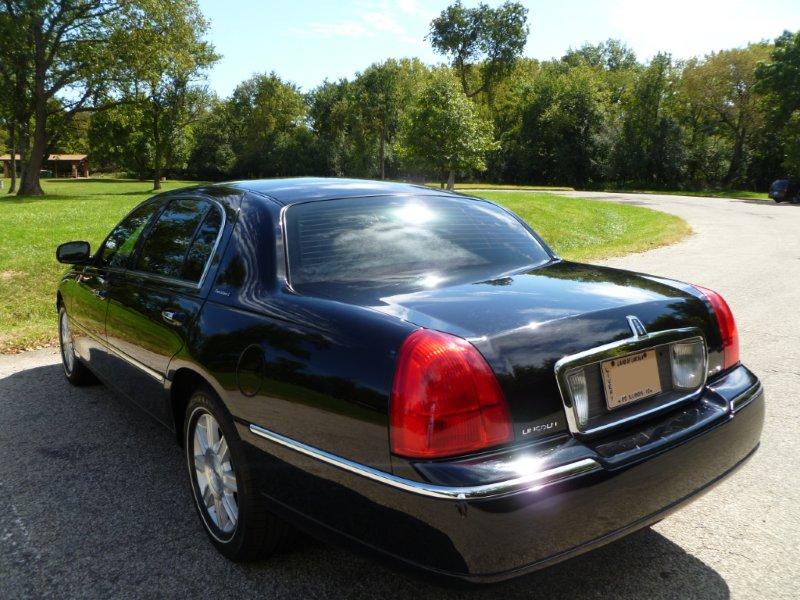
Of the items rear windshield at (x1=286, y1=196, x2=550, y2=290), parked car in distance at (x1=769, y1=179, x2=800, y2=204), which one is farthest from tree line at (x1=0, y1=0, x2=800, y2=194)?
rear windshield at (x1=286, y1=196, x2=550, y2=290)

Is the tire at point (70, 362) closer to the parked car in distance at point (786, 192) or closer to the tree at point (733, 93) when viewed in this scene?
the parked car in distance at point (786, 192)

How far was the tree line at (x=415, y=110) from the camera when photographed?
3319 cm

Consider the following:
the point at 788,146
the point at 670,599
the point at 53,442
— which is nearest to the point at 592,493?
the point at 670,599

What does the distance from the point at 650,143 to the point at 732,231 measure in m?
37.9

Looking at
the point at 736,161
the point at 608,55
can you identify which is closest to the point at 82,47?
the point at 736,161

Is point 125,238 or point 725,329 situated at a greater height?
point 125,238

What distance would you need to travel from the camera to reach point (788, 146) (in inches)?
1658

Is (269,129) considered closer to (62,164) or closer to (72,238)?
(62,164)

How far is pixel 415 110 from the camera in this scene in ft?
133

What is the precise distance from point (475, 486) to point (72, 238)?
12.3m

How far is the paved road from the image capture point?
2.54 m

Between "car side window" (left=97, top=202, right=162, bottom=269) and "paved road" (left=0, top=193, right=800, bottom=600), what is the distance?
42.4 inches

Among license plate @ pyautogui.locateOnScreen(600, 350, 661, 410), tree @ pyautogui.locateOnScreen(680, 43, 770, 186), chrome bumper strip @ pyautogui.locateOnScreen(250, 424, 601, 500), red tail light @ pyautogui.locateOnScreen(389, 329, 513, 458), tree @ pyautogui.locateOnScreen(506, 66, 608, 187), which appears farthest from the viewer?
tree @ pyautogui.locateOnScreen(506, 66, 608, 187)

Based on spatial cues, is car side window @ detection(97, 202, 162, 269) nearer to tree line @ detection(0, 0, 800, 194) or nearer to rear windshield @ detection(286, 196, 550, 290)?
rear windshield @ detection(286, 196, 550, 290)
